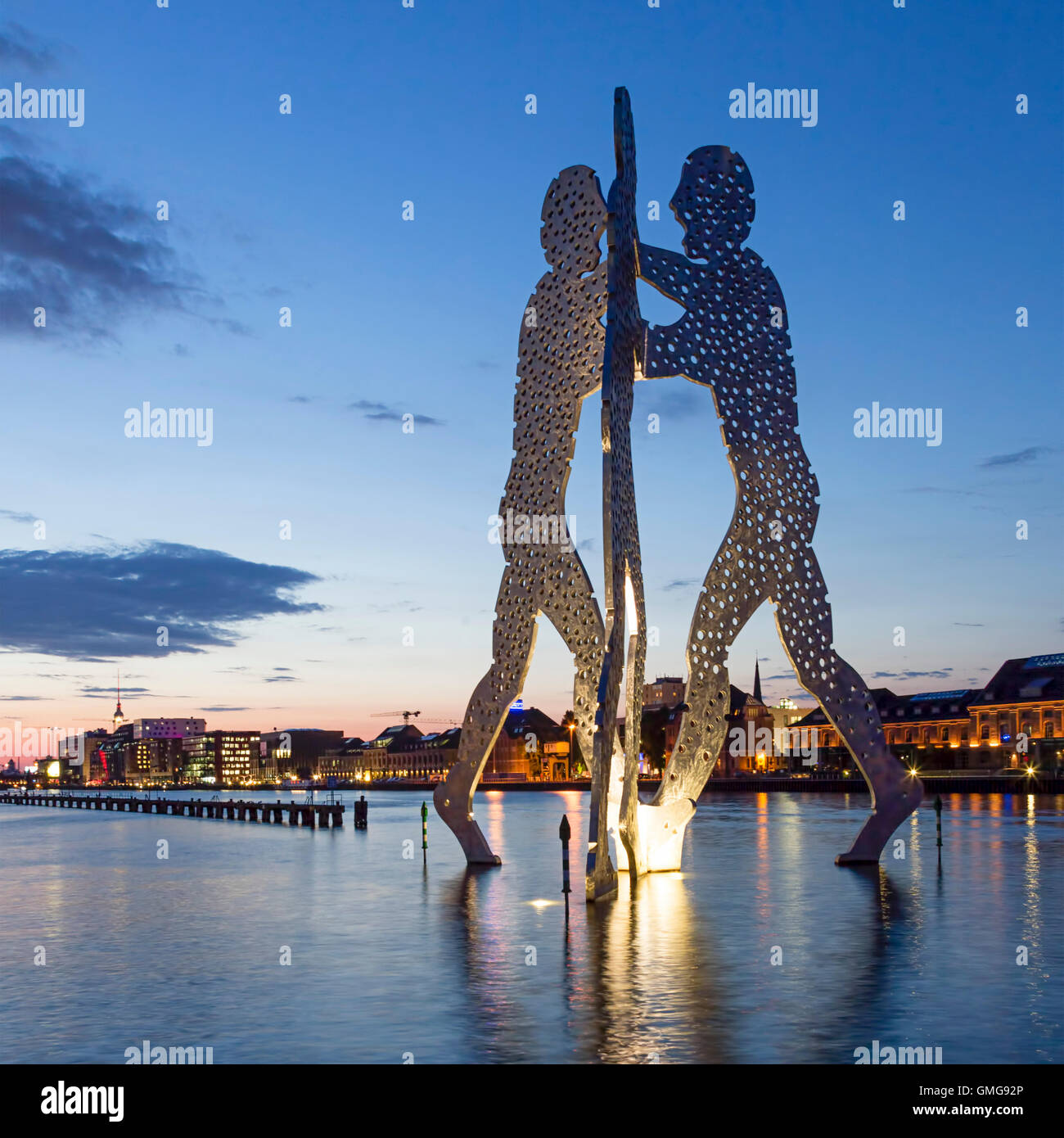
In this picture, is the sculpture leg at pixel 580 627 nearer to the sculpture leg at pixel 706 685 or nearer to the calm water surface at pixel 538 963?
the sculpture leg at pixel 706 685

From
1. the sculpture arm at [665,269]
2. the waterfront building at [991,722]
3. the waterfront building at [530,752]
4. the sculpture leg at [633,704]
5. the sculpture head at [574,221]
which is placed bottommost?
the waterfront building at [530,752]

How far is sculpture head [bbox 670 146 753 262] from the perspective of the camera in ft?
78.5

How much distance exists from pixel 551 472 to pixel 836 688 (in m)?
6.66

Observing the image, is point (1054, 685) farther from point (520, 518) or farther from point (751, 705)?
point (520, 518)

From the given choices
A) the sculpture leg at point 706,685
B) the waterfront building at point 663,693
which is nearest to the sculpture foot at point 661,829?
the sculpture leg at point 706,685

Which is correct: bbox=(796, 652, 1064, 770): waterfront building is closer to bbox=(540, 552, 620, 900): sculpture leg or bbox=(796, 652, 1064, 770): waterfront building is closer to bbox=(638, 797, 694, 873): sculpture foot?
bbox=(638, 797, 694, 873): sculpture foot

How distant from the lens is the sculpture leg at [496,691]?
2420 centimetres

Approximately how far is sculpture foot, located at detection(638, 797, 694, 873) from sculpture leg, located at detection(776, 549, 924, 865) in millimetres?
3221

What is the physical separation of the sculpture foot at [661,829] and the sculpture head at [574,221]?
32.8 feet

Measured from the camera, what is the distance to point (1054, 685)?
101 meters

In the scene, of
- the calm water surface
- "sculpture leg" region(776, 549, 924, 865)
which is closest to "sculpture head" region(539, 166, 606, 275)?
"sculpture leg" region(776, 549, 924, 865)
